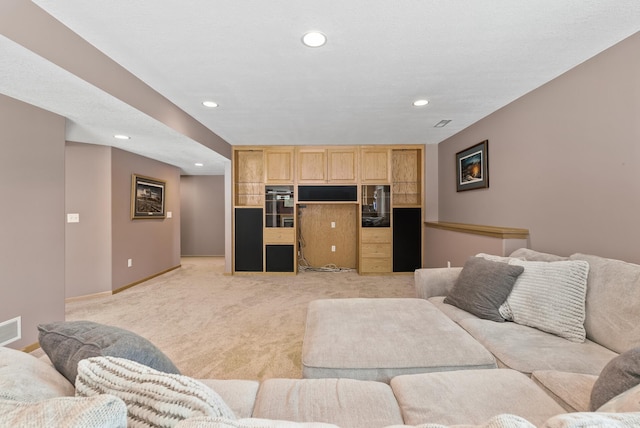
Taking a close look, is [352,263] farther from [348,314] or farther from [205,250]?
[205,250]

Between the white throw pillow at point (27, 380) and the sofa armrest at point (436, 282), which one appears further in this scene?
the sofa armrest at point (436, 282)

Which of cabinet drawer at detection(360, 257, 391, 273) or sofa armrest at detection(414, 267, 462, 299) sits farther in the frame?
cabinet drawer at detection(360, 257, 391, 273)

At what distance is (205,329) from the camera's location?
269 centimetres

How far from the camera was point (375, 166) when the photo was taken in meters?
4.86

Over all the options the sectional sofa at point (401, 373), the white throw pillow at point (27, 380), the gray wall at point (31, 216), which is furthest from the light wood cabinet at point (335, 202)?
the white throw pillow at point (27, 380)

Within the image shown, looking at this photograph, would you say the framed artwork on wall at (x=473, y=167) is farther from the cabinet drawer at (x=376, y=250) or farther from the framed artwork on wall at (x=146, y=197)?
the framed artwork on wall at (x=146, y=197)

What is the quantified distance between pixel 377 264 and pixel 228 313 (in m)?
2.71

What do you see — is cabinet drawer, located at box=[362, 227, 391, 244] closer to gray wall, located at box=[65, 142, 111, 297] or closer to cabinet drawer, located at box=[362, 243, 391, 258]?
cabinet drawer, located at box=[362, 243, 391, 258]

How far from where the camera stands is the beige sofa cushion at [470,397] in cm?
94

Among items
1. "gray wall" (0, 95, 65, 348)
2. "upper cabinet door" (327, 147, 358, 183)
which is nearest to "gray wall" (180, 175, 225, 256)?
"upper cabinet door" (327, 147, 358, 183)

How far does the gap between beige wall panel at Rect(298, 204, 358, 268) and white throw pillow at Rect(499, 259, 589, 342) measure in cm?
365

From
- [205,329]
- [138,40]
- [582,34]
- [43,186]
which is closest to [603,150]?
[582,34]

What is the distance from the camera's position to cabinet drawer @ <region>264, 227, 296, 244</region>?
492 centimetres

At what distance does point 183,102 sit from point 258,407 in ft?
9.72
